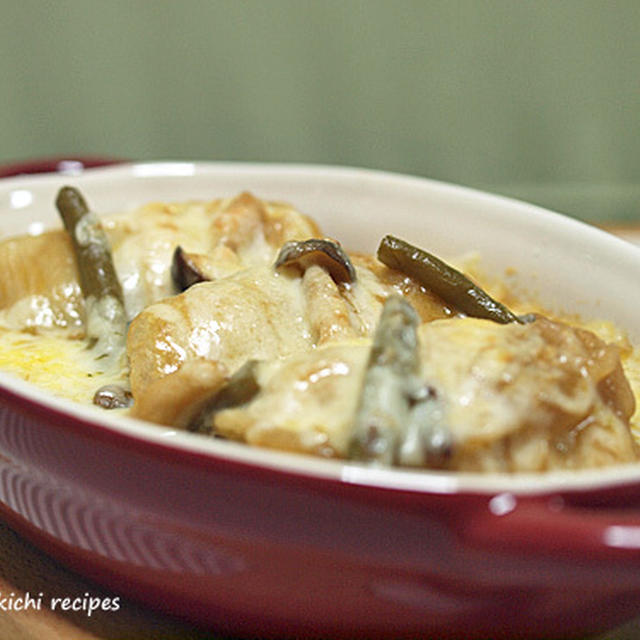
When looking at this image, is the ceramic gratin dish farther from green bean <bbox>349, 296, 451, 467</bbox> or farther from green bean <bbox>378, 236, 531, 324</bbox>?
green bean <bbox>378, 236, 531, 324</bbox>

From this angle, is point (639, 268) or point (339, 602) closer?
point (339, 602)

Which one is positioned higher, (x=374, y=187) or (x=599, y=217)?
(x=374, y=187)

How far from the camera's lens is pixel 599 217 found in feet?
14.4

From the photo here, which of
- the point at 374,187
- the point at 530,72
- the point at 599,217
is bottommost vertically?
the point at 599,217

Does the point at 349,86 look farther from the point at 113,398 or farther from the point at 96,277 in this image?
the point at 113,398

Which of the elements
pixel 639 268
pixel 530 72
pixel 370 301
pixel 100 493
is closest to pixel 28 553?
pixel 100 493

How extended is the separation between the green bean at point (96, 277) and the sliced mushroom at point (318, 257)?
0.31m

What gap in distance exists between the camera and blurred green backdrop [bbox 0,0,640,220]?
4.01 m

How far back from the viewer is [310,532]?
3.24 ft

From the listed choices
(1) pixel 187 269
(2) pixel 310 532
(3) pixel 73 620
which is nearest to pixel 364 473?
(2) pixel 310 532

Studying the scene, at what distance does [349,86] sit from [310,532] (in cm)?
337

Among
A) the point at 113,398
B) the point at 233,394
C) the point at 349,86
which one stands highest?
the point at 233,394

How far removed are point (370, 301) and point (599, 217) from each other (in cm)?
300

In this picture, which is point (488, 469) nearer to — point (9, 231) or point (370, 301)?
point (370, 301)
